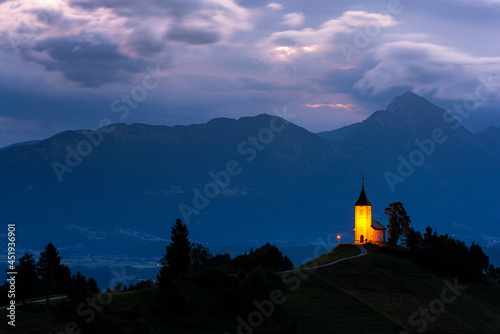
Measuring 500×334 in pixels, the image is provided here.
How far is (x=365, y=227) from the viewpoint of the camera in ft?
455

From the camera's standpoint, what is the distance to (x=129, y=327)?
→ 64.9m

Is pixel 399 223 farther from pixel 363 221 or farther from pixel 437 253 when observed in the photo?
pixel 437 253

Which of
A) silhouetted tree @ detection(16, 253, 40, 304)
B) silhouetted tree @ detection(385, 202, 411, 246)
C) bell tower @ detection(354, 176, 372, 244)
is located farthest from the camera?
bell tower @ detection(354, 176, 372, 244)

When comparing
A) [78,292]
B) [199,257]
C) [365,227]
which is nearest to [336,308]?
[78,292]

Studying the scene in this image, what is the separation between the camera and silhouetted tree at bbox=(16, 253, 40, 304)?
68500 mm

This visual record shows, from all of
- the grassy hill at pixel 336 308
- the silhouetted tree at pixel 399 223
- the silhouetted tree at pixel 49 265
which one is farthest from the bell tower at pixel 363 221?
the silhouetted tree at pixel 49 265

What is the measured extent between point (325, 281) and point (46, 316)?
156ft

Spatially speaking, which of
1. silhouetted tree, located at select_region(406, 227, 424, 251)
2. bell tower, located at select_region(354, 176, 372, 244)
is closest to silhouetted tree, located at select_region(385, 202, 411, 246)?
silhouetted tree, located at select_region(406, 227, 424, 251)

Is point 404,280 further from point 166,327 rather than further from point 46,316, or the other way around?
point 46,316

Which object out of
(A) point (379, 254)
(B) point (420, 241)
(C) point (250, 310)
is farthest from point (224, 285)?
(B) point (420, 241)

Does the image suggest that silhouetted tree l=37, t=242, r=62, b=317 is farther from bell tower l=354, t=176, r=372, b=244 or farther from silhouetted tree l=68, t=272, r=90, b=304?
bell tower l=354, t=176, r=372, b=244

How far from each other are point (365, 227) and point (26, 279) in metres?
85.0

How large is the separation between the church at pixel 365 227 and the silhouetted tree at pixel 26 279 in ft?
249

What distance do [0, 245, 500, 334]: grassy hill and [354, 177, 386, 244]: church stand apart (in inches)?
577
